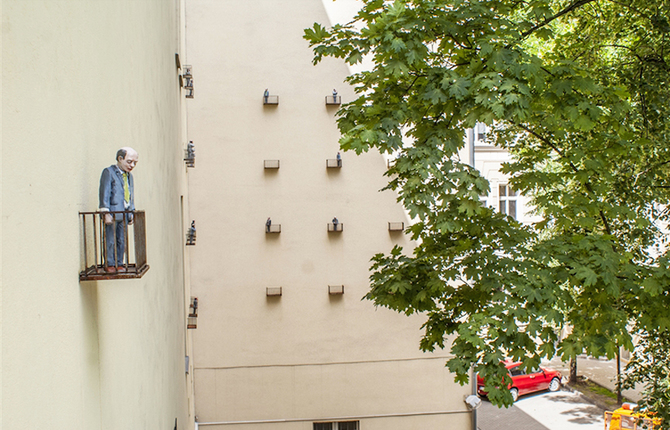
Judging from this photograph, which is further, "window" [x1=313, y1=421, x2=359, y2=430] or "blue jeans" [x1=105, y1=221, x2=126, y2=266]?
"window" [x1=313, y1=421, x2=359, y2=430]

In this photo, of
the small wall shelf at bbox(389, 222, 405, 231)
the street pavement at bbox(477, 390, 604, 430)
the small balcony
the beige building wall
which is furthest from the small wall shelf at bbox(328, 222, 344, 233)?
the street pavement at bbox(477, 390, 604, 430)

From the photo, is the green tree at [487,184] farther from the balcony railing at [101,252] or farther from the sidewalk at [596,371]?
the sidewalk at [596,371]

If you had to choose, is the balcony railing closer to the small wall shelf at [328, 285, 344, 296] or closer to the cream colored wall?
the cream colored wall

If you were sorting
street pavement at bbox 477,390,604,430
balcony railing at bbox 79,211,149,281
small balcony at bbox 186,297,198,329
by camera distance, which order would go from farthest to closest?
street pavement at bbox 477,390,604,430
small balcony at bbox 186,297,198,329
balcony railing at bbox 79,211,149,281

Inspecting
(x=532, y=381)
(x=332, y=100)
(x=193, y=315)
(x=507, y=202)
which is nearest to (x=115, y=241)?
(x=193, y=315)

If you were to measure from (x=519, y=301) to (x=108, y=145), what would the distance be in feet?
11.7

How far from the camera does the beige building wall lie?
390 inches

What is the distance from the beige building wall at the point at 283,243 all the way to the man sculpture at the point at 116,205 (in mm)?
7434

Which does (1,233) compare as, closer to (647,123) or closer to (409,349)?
(647,123)

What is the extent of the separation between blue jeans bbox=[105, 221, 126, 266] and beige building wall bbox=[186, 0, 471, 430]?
25.0 ft

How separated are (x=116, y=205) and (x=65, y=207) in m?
0.35

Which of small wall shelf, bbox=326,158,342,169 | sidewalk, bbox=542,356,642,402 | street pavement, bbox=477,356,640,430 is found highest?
small wall shelf, bbox=326,158,342,169

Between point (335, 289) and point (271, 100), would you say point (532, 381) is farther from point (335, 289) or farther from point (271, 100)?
point (271, 100)

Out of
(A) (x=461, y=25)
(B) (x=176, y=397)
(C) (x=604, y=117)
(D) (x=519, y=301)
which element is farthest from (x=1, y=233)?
(B) (x=176, y=397)
